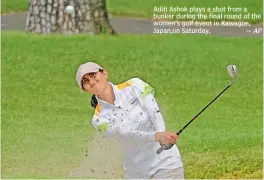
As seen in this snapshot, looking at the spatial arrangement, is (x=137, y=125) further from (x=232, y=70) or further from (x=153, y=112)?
(x=232, y=70)

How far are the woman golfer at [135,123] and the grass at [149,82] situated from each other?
126 centimetres

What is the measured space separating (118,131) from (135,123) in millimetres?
130

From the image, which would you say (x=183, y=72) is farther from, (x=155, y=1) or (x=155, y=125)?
(x=155, y=125)

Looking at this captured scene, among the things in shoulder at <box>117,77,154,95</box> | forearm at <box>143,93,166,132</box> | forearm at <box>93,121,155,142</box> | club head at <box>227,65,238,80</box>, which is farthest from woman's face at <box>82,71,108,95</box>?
club head at <box>227,65,238,80</box>

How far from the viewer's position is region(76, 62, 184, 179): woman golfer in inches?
234

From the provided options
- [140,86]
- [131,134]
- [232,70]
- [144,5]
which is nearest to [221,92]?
[232,70]

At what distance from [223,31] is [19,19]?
5.87 feet

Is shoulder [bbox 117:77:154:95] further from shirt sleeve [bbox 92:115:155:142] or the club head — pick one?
the club head

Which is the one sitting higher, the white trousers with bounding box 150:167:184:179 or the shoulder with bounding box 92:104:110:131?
the shoulder with bounding box 92:104:110:131

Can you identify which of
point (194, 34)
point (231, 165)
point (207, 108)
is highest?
point (194, 34)

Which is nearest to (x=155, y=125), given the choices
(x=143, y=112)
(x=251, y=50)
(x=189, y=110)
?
(x=143, y=112)

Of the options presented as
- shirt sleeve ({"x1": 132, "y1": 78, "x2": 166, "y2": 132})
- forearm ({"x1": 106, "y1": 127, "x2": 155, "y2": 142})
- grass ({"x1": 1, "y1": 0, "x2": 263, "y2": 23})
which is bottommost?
forearm ({"x1": 106, "y1": 127, "x2": 155, "y2": 142})

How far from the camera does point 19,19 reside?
25.4 feet

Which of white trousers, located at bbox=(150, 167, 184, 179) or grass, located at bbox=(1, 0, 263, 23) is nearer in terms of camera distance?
white trousers, located at bbox=(150, 167, 184, 179)
